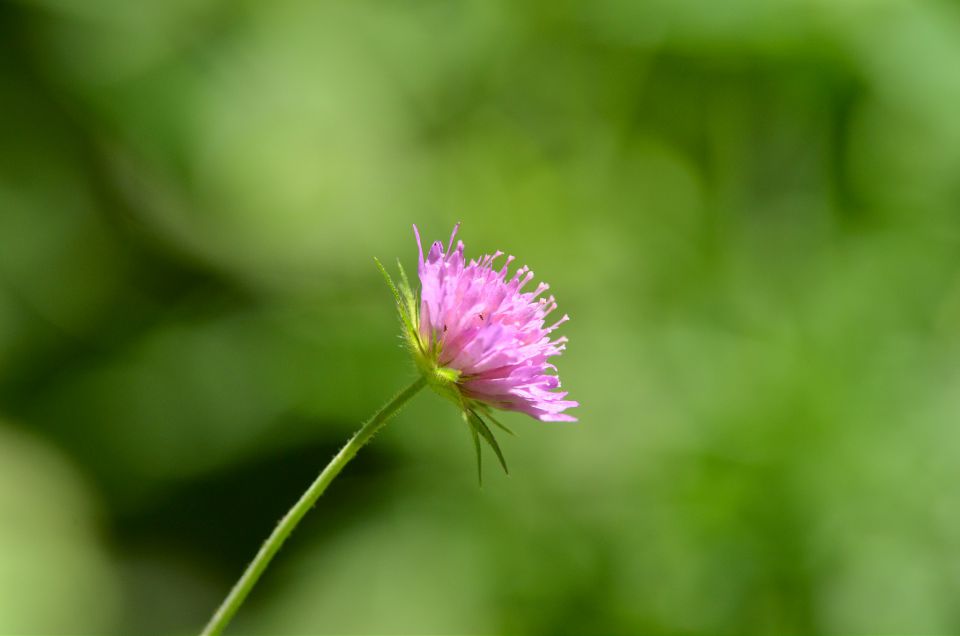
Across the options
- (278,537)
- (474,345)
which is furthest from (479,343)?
(278,537)

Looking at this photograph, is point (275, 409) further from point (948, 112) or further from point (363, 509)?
point (948, 112)

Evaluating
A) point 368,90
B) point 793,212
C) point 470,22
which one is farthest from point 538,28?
point 793,212

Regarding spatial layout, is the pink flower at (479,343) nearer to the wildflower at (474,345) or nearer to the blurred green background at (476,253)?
the wildflower at (474,345)

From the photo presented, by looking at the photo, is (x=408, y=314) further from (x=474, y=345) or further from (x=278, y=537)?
(x=278, y=537)

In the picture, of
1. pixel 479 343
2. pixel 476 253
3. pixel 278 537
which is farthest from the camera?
pixel 476 253

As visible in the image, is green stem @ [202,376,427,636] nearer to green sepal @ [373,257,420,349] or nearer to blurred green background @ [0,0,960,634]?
green sepal @ [373,257,420,349]

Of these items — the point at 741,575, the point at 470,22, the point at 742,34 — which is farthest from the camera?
the point at 470,22

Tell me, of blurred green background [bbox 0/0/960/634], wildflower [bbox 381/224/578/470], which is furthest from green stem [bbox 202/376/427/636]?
blurred green background [bbox 0/0/960/634]
